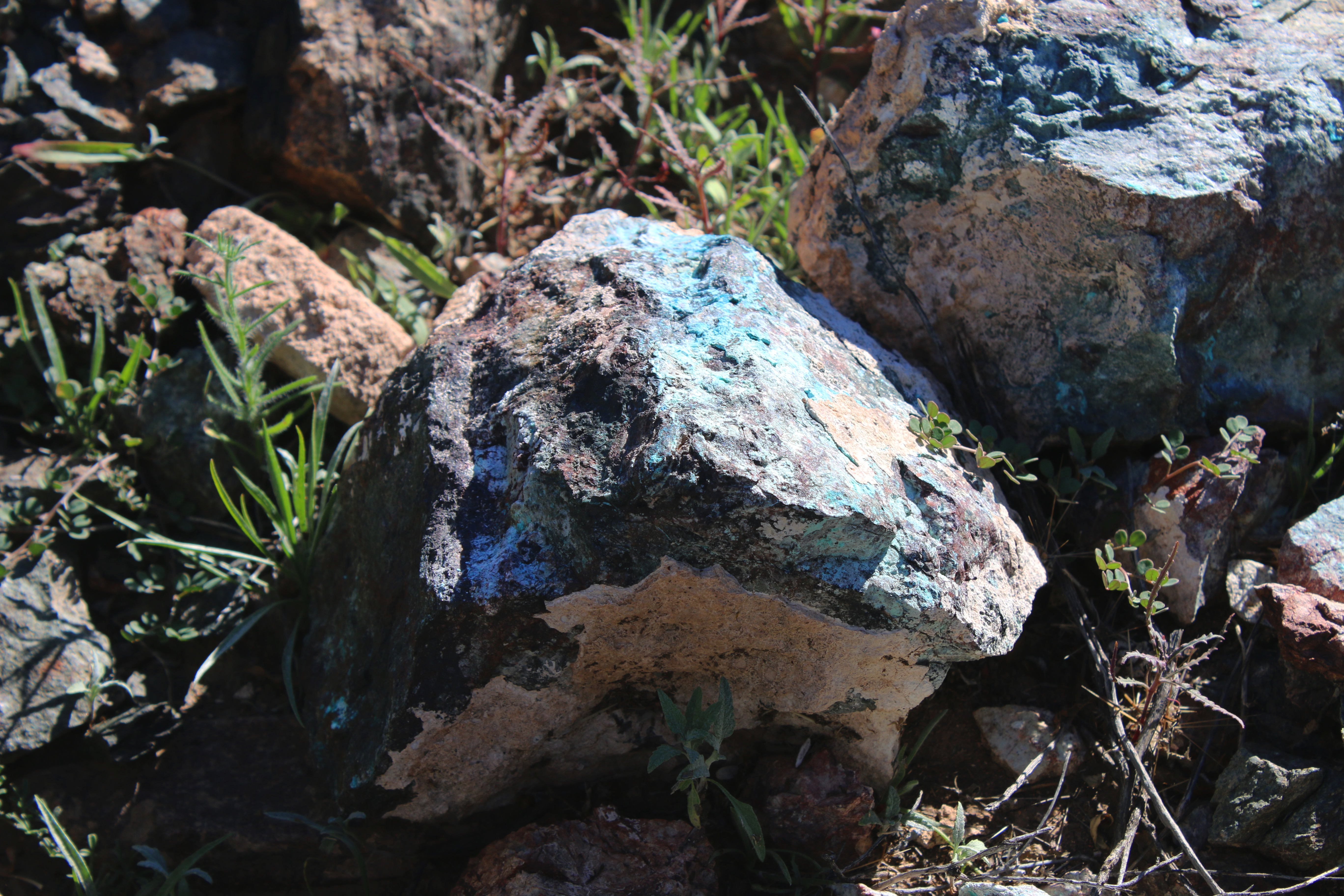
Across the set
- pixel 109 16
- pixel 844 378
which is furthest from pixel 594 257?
pixel 109 16

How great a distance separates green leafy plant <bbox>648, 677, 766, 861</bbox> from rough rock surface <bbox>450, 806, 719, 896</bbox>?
0.21 ft

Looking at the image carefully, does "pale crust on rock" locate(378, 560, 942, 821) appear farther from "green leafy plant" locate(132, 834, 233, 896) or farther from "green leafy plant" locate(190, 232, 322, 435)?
"green leafy plant" locate(190, 232, 322, 435)

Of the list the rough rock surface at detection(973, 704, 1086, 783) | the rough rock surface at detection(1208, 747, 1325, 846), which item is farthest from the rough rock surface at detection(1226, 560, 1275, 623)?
the rough rock surface at detection(973, 704, 1086, 783)

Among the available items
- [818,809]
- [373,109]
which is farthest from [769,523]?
[373,109]

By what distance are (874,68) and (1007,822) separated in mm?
1649

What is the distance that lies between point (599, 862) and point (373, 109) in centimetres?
224

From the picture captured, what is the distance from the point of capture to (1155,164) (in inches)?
70.4

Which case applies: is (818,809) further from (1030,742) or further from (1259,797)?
(1259,797)

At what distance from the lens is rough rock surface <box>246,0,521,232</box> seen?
2.66m

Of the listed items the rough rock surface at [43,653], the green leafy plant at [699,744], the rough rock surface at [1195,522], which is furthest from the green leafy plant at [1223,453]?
the rough rock surface at [43,653]

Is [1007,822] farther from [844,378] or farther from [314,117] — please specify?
[314,117]

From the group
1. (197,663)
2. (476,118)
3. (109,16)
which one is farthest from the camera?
(476,118)

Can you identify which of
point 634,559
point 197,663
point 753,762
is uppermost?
point 634,559

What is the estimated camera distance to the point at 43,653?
6.67 ft
